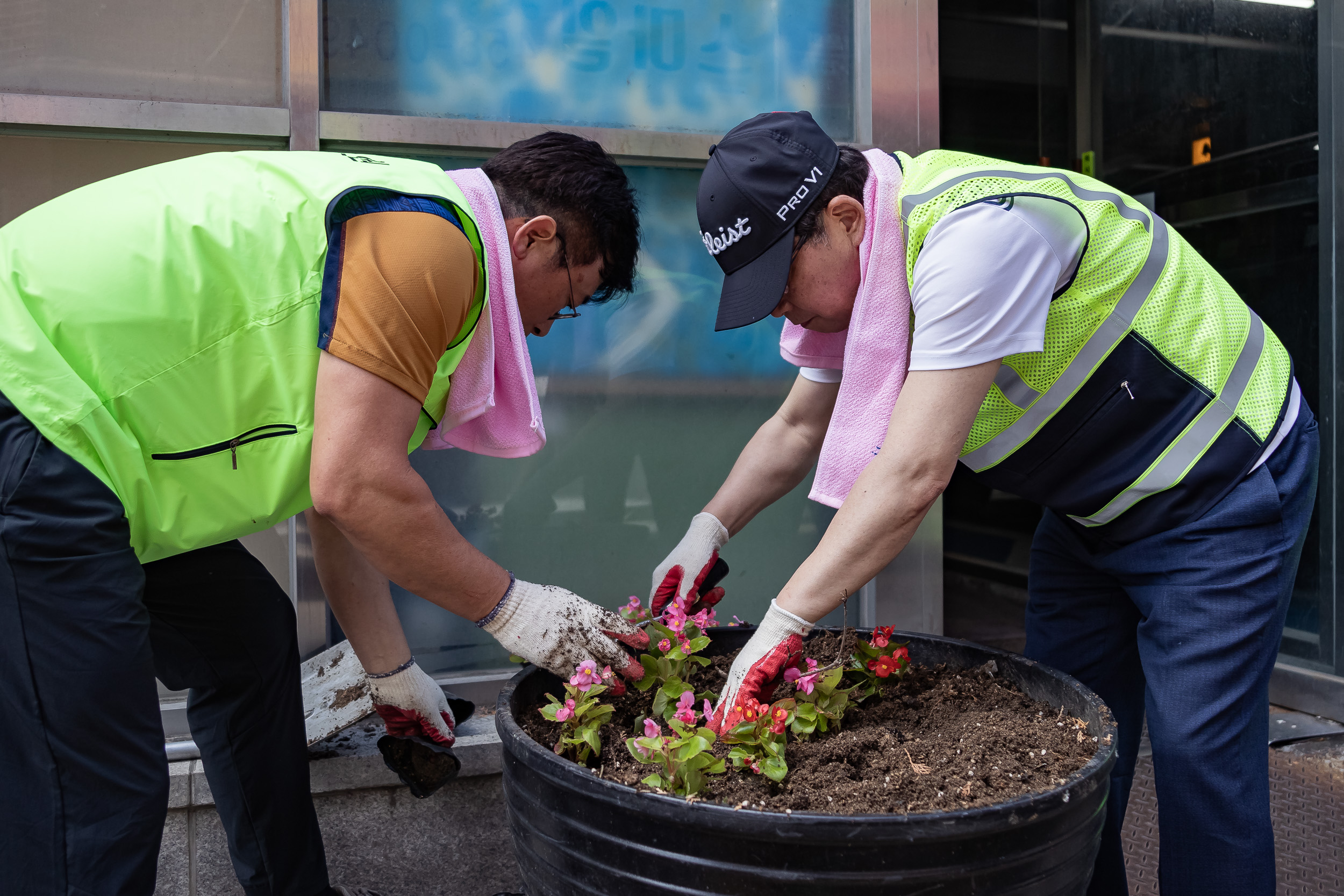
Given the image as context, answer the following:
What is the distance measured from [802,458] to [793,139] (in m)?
0.66

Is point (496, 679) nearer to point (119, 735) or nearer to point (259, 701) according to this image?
point (259, 701)

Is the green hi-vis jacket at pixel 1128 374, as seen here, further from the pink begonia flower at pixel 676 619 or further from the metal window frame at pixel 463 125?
the metal window frame at pixel 463 125

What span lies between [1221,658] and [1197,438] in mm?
329

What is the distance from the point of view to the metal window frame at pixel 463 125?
83.6 inches

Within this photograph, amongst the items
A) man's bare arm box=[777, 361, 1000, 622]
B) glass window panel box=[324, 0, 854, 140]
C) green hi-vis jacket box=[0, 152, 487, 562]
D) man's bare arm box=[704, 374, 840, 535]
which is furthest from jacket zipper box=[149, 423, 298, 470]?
glass window panel box=[324, 0, 854, 140]

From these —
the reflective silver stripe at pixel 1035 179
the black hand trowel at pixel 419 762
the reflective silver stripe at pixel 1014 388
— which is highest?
the reflective silver stripe at pixel 1035 179

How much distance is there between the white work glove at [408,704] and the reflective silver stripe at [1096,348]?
Result: 3.83ft

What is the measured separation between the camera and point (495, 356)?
1492 millimetres

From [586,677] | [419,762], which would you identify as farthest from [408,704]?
[586,677]

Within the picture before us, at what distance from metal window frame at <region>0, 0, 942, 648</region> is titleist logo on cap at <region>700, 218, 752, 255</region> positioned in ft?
3.51

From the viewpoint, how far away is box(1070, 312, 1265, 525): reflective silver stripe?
136 centimetres

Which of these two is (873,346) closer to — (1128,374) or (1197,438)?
(1128,374)

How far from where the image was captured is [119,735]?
1208 mm

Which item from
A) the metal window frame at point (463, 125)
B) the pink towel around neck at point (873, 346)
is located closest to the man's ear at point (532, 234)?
the pink towel around neck at point (873, 346)
